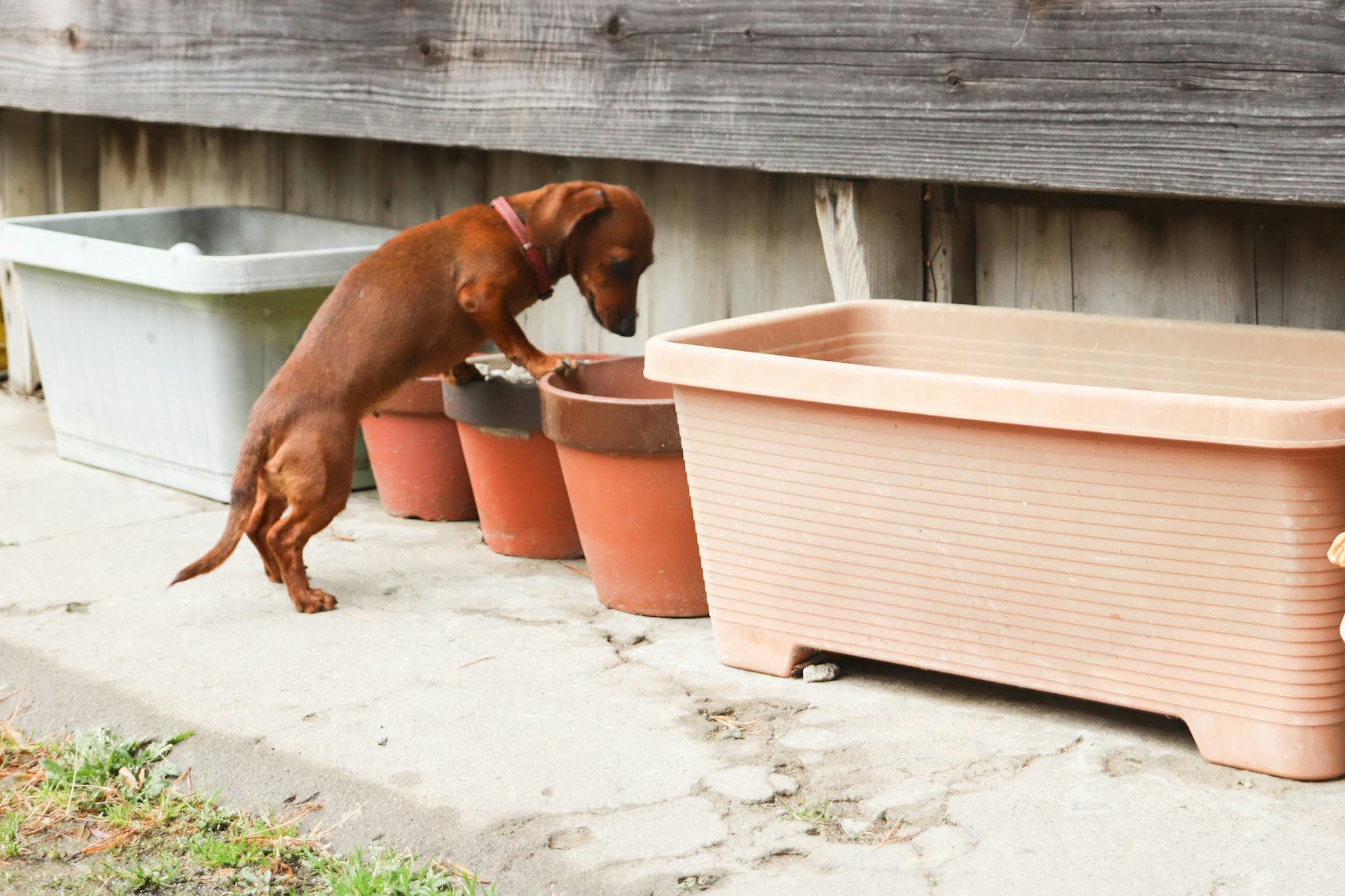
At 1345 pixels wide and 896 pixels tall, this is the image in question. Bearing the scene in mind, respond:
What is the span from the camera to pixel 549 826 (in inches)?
87.0

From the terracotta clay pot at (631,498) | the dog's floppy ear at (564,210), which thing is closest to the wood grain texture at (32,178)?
the dog's floppy ear at (564,210)

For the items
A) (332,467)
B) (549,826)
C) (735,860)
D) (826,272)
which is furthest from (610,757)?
(826,272)

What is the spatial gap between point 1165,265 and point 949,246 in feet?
1.63

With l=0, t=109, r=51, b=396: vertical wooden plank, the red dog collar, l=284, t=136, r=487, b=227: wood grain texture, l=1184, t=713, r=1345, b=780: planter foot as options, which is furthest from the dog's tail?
l=0, t=109, r=51, b=396: vertical wooden plank

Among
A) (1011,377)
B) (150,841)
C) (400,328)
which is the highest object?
(400,328)

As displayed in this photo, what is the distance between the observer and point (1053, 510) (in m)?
2.36

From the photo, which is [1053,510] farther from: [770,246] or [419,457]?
[419,457]

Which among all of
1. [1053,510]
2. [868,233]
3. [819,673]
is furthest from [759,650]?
[868,233]

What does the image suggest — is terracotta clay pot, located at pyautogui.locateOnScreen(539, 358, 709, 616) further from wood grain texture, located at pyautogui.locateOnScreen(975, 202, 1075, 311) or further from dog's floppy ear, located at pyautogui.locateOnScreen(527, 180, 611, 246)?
wood grain texture, located at pyautogui.locateOnScreen(975, 202, 1075, 311)

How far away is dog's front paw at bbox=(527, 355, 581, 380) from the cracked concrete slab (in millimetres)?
488

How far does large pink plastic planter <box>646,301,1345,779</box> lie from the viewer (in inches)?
86.5

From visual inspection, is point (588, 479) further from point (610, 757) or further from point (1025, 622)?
point (1025, 622)

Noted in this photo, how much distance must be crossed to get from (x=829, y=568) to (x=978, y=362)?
0.62 meters

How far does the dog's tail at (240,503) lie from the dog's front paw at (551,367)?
61 centimetres
